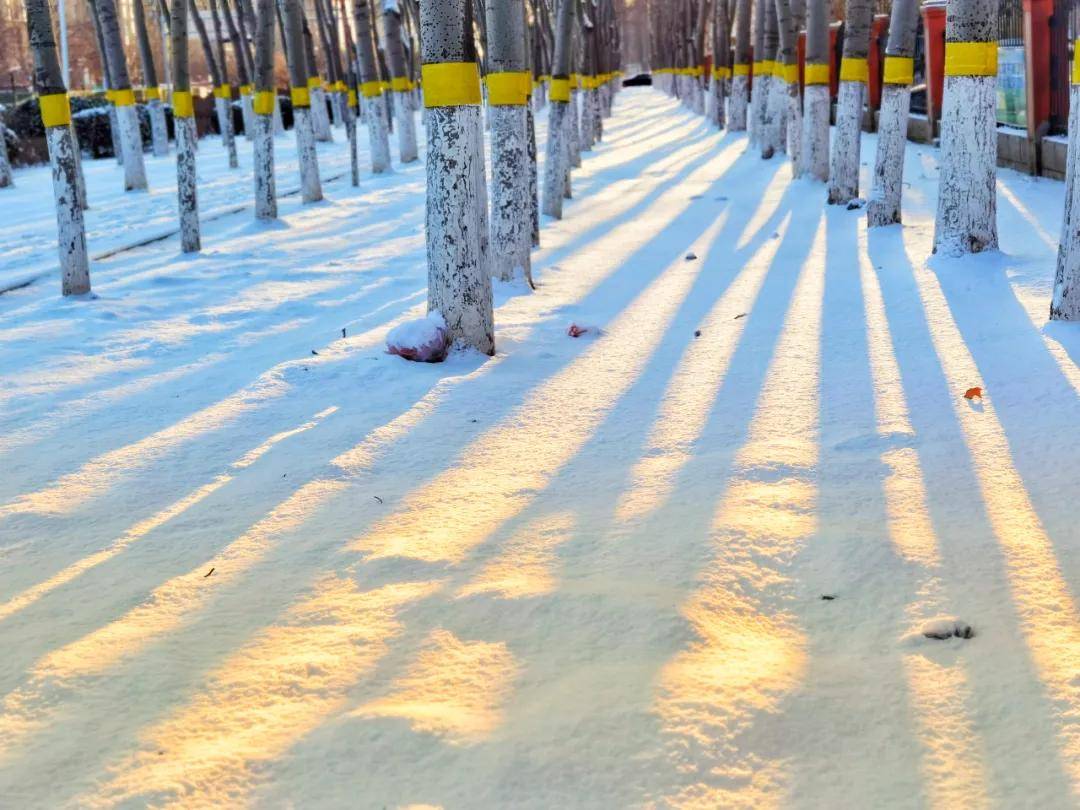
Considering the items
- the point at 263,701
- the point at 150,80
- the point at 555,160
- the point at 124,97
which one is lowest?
the point at 263,701

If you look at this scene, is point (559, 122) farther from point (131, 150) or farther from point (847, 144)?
point (131, 150)

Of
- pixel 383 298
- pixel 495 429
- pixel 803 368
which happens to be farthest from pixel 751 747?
pixel 383 298

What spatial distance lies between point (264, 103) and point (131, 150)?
19.1 ft

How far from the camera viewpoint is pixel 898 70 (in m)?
9.86

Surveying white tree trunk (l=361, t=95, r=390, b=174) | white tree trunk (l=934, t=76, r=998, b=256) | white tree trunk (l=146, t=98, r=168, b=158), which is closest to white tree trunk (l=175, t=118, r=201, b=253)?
white tree trunk (l=934, t=76, r=998, b=256)

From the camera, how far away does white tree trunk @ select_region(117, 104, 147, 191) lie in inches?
743

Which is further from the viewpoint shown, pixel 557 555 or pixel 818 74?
pixel 818 74

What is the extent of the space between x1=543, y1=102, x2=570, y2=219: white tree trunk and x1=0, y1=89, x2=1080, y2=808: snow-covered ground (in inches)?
201

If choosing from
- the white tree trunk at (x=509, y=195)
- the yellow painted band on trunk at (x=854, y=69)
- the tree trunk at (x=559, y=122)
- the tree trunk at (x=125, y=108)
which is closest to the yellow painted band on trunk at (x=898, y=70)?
the yellow painted band on trunk at (x=854, y=69)

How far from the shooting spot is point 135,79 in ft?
222

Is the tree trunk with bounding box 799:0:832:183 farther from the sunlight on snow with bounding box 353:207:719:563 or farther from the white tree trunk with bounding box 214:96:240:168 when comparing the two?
the white tree trunk with bounding box 214:96:240:168

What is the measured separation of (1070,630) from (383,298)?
6352mm

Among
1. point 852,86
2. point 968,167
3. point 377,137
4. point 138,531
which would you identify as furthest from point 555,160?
point 138,531

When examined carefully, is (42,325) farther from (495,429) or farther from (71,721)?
(71,721)
